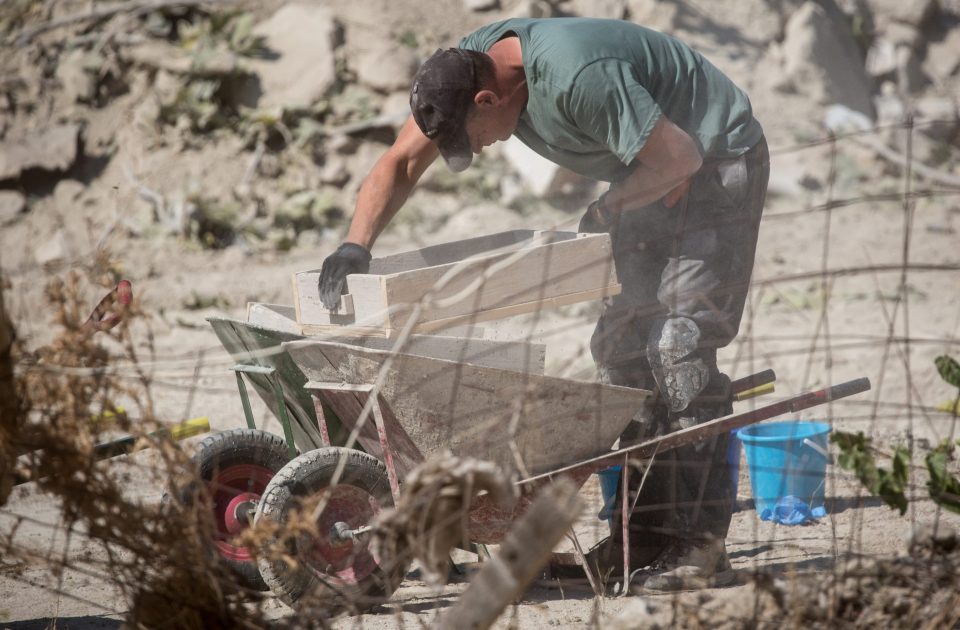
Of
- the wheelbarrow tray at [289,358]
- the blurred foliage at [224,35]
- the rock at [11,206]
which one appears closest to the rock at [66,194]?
the rock at [11,206]

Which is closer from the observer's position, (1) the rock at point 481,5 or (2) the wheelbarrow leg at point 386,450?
(2) the wheelbarrow leg at point 386,450

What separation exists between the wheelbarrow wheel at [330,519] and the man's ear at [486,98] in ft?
4.17

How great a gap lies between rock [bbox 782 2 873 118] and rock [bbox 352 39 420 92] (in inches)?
169

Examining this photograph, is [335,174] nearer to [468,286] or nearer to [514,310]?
[514,310]

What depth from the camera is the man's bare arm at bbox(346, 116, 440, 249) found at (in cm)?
390

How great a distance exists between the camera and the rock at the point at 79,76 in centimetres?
1107

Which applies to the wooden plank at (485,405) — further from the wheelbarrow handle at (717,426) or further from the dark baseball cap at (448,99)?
the dark baseball cap at (448,99)

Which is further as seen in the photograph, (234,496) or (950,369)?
(234,496)

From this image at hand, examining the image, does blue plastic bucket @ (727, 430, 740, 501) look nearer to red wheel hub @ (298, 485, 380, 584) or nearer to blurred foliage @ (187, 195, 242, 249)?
red wheel hub @ (298, 485, 380, 584)

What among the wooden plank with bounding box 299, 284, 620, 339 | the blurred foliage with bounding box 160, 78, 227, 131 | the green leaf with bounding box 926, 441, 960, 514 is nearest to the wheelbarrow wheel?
the wooden plank with bounding box 299, 284, 620, 339

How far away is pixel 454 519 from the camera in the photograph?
7.21 ft

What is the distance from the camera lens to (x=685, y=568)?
3639 millimetres

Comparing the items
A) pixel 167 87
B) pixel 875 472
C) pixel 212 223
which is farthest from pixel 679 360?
pixel 167 87

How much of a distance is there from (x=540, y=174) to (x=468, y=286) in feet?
21.5
